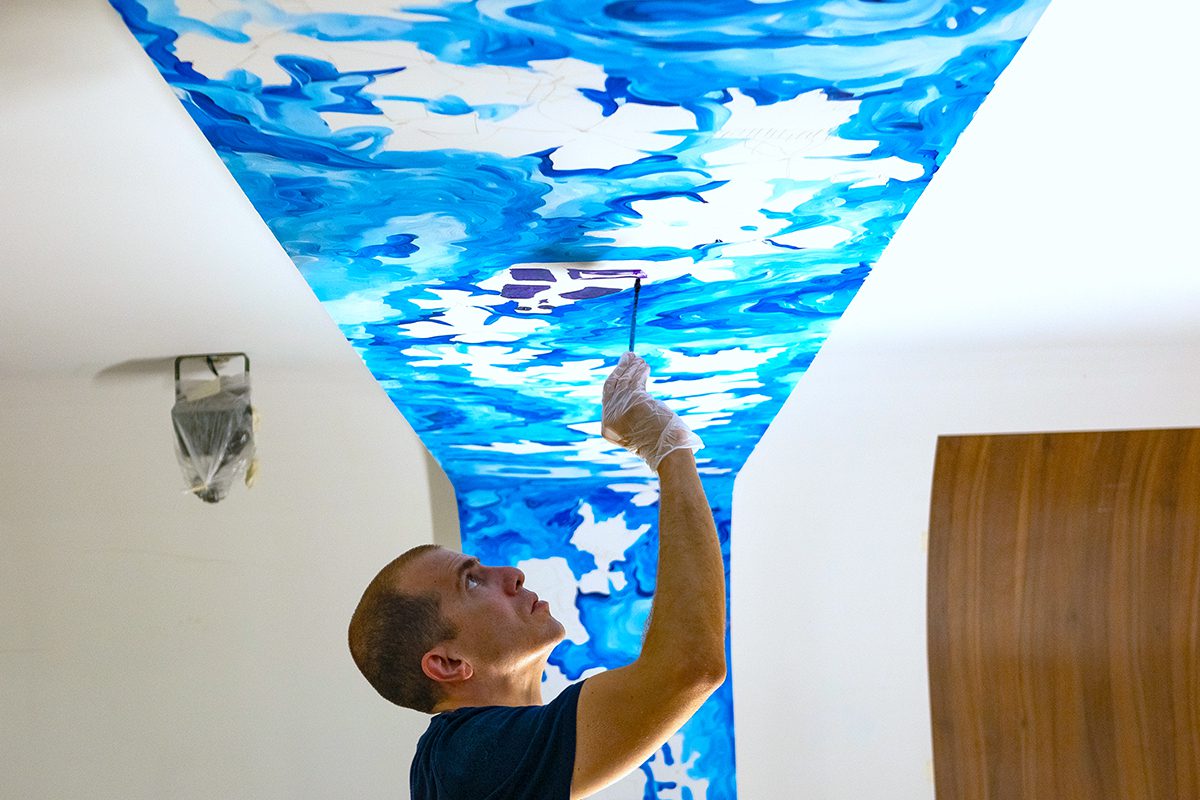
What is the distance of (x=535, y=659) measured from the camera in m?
1.82

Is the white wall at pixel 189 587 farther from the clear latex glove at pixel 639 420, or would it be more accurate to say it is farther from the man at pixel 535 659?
the man at pixel 535 659

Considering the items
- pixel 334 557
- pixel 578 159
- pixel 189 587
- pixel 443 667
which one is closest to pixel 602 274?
pixel 578 159

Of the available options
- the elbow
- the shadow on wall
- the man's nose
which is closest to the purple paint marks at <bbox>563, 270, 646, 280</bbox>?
the man's nose

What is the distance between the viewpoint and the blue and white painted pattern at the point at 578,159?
1263 millimetres

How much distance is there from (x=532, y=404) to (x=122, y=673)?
1.95m

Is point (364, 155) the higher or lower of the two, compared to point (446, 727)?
higher

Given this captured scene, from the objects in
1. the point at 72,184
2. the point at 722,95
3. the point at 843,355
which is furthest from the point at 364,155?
the point at 843,355

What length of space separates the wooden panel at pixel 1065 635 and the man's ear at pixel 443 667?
8.49ft

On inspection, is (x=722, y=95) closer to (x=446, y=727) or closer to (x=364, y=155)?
(x=364, y=155)

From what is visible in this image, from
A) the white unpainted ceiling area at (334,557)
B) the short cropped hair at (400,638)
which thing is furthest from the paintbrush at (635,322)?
the white unpainted ceiling area at (334,557)

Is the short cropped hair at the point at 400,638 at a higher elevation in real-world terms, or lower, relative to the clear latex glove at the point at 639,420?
lower

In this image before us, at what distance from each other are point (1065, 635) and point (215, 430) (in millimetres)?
3017

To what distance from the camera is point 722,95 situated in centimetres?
143

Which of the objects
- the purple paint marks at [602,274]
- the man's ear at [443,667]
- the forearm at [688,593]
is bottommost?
the man's ear at [443,667]
